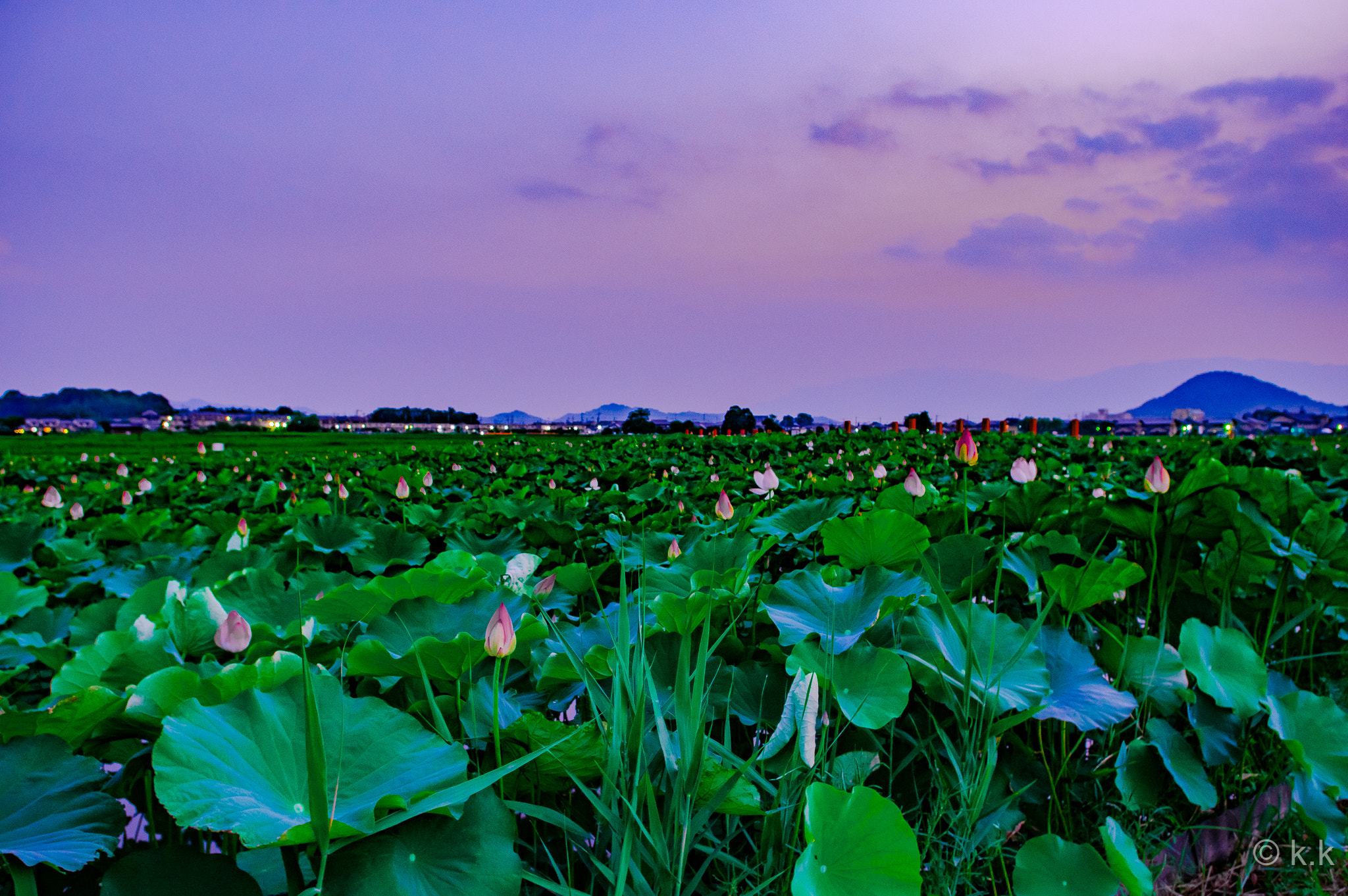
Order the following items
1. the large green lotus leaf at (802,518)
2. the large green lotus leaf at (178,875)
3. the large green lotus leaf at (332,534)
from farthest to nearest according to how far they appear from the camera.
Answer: the large green lotus leaf at (332,534), the large green lotus leaf at (802,518), the large green lotus leaf at (178,875)

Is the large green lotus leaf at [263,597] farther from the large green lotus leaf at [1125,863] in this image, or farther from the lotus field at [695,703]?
the large green lotus leaf at [1125,863]

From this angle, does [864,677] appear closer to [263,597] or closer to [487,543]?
[263,597]

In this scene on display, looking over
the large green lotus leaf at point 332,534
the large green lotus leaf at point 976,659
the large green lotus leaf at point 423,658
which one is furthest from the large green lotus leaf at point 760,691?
the large green lotus leaf at point 332,534

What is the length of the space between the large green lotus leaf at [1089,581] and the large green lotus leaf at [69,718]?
5.75ft

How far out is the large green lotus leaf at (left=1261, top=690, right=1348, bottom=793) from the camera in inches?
62.3

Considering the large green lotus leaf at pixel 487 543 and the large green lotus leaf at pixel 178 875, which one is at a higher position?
the large green lotus leaf at pixel 487 543

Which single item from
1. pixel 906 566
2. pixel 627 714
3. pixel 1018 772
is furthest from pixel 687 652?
pixel 1018 772

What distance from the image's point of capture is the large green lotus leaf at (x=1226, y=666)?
1565 millimetres

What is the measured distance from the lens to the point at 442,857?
847 millimetres

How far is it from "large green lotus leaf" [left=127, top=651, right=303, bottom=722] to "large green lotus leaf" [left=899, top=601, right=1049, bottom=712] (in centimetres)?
113

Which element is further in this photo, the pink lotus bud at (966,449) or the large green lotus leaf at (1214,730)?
the pink lotus bud at (966,449)

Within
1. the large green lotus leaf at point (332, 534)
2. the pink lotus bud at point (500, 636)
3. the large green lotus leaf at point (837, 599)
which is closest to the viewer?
the pink lotus bud at point (500, 636)

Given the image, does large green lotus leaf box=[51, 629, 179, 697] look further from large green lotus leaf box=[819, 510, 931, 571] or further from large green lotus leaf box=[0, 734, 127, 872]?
large green lotus leaf box=[819, 510, 931, 571]

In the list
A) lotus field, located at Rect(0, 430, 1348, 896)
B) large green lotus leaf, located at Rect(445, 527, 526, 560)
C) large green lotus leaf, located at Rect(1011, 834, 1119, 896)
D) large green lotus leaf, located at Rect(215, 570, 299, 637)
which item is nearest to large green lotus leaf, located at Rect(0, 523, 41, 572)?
lotus field, located at Rect(0, 430, 1348, 896)
